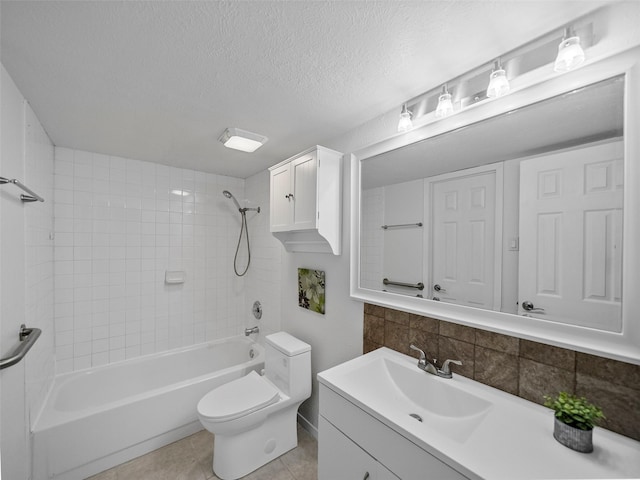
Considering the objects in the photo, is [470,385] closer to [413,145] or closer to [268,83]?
[413,145]

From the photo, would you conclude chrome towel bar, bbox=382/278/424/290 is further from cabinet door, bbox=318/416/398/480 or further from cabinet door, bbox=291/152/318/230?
cabinet door, bbox=318/416/398/480

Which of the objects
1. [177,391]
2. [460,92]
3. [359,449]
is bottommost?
[177,391]

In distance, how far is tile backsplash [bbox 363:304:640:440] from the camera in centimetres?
87

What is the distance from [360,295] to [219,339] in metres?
2.11

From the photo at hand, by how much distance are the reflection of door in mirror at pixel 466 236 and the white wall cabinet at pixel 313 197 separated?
25.4 inches

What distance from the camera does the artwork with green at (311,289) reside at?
81.9 inches

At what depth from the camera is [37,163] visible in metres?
1.76

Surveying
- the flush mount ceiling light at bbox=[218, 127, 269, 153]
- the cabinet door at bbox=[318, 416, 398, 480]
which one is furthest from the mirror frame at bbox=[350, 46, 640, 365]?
the flush mount ceiling light at bbox=[218, 127, 269, 153]

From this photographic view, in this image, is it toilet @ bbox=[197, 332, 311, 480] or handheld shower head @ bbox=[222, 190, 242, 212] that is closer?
toilet @ bbox=[197, 332, 311, 480]

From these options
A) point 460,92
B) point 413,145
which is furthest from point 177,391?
point 460,92

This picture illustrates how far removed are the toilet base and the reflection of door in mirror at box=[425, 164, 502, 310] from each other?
147cm

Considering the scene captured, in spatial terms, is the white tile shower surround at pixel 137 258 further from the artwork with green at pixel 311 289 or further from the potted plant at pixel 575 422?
the potted plant at pixel 575 422

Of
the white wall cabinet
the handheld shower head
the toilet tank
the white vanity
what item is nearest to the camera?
the white vanity

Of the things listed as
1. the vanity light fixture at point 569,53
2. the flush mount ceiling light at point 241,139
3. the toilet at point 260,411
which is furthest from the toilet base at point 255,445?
the vanity light fixture at point 569,53
